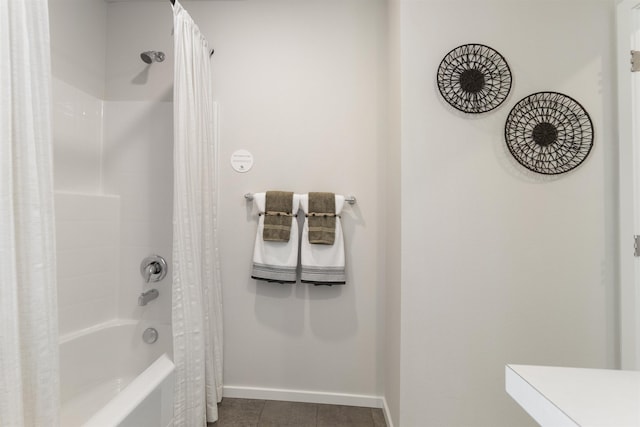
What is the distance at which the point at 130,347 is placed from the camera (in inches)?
71.1

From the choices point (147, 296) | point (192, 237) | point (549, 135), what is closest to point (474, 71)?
point (549, 135)

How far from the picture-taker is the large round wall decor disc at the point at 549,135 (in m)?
1.42

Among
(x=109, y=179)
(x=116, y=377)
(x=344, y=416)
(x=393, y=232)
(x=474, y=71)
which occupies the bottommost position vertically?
(x=344, y=416)

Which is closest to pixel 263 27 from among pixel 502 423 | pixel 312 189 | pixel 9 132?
pixel 312 189

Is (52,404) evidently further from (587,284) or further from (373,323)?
(587,284)

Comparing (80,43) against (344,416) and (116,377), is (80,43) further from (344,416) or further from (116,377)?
(344,416)

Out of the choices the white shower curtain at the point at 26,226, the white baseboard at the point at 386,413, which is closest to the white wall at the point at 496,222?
the white baseboard at the point at 386,413

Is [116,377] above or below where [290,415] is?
above

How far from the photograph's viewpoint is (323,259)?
176 cm

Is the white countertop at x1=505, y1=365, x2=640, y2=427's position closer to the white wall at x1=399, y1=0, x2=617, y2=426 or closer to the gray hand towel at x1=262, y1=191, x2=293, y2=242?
the white wall at x1=399, y1=0, x2=617, y2=426

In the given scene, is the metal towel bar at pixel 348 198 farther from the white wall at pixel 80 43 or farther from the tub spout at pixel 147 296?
the white wall at pixel 80 43

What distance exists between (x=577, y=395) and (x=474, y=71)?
143 centimetres

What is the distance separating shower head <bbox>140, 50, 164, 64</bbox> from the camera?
1797 millimetres

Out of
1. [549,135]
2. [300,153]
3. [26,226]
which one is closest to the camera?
[26,226]
